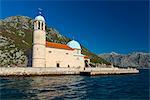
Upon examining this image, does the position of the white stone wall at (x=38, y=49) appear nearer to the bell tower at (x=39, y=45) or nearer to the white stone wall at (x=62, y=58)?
the bell tower at (x=39, y=45)

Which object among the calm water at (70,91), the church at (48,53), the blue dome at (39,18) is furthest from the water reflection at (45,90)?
the blue dome at (39,18)

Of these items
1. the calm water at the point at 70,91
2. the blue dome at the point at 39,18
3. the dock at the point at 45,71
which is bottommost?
the calm water at the point at 70,91

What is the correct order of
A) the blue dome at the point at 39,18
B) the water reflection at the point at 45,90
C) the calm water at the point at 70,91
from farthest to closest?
the blue dome at the point at 39,18
the water reflection at the point at 45,90
the calm water at the point at 70,91

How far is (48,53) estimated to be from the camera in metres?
63.7

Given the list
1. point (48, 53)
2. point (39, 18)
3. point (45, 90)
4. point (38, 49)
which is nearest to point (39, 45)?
point (38, 49)

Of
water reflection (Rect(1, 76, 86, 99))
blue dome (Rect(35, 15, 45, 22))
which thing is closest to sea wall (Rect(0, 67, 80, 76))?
blue dome (Rect(35, 15, 45, 22))

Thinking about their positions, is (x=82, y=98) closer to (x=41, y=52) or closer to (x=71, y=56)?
(x=41, y=52)

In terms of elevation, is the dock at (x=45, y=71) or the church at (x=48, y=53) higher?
the church at (x=48, y=53)

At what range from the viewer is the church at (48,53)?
59.8 meters

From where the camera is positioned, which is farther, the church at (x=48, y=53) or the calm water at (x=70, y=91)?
the church at (x=48, y=53)

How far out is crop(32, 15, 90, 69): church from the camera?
5981 cm

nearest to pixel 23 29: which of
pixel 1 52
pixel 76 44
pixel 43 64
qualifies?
pixel 1 52

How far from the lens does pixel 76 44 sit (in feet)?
250

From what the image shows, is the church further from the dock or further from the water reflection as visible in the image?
the water reflection
